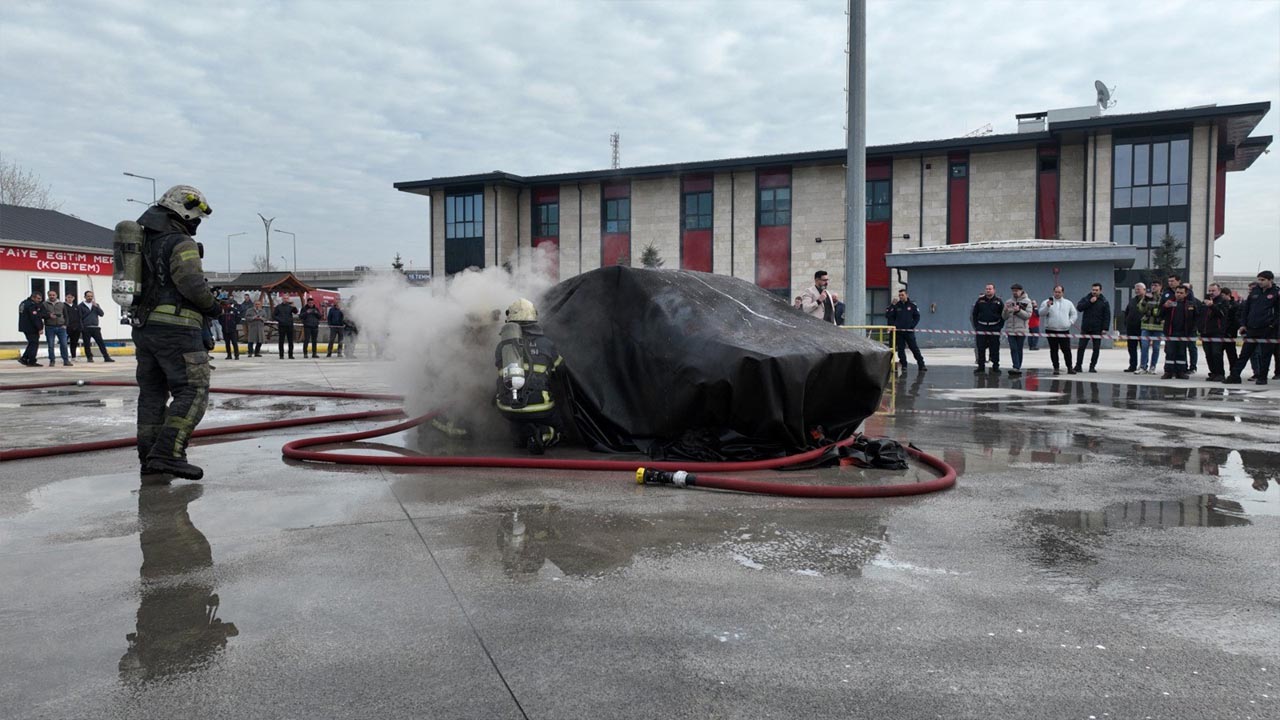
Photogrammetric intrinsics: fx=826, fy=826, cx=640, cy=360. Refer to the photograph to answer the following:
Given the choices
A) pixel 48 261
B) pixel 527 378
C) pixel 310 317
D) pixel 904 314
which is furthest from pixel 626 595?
pixel 48 261

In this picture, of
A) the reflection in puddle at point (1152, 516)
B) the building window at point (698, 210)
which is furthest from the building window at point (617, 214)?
the reflection in puddle at point (1152, 516)

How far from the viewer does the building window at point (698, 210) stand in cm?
4088

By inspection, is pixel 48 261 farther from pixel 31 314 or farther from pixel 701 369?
pixel 701 369

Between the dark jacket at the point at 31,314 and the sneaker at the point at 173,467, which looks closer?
the sneaker at the point at 173,467

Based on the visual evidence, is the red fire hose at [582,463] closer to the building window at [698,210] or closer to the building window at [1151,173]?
the building window at [1151,173]

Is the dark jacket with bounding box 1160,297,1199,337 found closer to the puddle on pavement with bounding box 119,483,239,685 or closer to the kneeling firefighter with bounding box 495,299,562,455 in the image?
the kneeling firefighter with bounding box 495,299,562,455

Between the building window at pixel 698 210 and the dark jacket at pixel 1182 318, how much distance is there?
2674 centimetres

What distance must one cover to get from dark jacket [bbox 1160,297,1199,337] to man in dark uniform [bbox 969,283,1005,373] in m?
2.91

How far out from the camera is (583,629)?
3143 mm

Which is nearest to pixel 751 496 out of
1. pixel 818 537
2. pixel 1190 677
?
pixel 818 537

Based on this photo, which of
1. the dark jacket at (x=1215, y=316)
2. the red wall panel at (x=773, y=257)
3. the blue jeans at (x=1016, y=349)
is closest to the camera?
the dark jacket at (x=1215, y=316)

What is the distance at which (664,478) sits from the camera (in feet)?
18.5

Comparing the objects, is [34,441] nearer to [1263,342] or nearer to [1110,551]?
[1110,551]

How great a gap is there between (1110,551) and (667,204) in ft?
126
